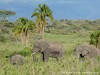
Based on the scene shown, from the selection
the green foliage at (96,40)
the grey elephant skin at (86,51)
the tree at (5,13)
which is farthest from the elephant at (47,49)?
the tree at (5,13)

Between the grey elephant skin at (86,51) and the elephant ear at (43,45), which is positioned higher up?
the elephant ear at (43,45)

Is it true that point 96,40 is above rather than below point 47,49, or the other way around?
below

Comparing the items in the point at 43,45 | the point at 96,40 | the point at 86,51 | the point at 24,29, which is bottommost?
the point at 96,40

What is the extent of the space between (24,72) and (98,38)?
134 ft

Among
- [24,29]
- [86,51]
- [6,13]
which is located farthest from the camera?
[6,13]

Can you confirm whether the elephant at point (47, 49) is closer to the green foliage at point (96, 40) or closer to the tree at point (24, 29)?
the green foliage at point (96, 40)

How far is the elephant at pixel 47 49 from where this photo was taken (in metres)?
26.6

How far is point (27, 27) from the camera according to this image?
58438 millimetres

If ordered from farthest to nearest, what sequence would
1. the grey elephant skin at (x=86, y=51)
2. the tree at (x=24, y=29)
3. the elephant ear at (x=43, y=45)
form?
the tree at (x=24, y=29)
the elephant ear at (x=43, y=45)
the grey elephant skin at (x=86, y=51)

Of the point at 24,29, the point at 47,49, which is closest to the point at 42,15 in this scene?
the point at 24,29

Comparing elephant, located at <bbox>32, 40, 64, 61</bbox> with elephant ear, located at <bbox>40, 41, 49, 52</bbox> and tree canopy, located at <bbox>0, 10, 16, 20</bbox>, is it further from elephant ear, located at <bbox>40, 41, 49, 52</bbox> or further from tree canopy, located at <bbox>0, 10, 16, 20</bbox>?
tree canopy, located at <bbox>0, 10, 16, 20</bbox>

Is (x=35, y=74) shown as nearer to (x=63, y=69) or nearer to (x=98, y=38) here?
(x=63, y=69)

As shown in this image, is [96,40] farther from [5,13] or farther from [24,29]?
[5,13]

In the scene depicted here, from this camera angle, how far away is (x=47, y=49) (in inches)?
1091
